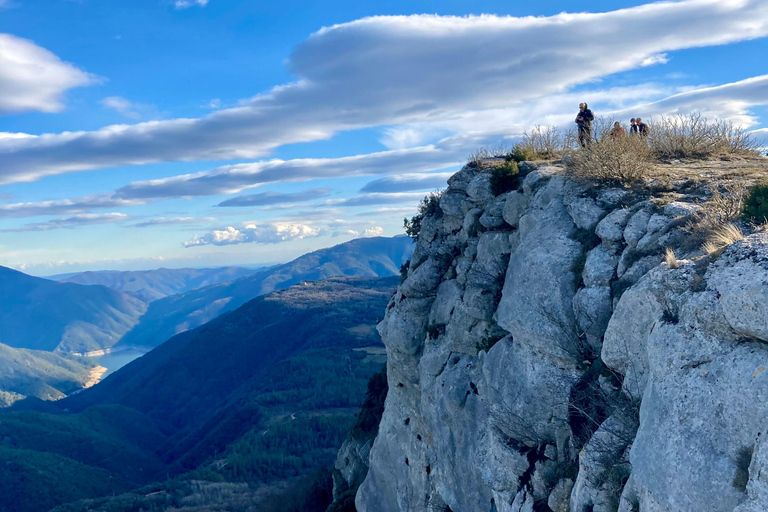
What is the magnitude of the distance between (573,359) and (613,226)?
4863 mm

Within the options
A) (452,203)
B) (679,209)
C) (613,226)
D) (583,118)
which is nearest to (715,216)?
Result: (679,209)

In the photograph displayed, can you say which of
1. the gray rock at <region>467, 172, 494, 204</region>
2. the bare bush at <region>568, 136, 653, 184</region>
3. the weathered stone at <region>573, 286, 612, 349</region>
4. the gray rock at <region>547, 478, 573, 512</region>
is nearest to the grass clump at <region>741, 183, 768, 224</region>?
the weathered stone at <region>573, 286, 612, 349</region>

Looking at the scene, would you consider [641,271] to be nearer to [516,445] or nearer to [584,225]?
[584,225]

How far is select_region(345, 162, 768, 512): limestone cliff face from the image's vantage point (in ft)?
32.6

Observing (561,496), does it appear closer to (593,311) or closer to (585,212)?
(593,311)

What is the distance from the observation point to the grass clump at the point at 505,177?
27281 mm

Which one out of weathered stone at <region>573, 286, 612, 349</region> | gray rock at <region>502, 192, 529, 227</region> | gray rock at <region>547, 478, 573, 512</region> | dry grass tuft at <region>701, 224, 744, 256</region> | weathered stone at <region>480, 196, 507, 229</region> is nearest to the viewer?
dry grass tuft at <region>701, 224, 744, 256</region>

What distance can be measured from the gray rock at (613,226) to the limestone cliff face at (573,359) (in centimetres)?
5

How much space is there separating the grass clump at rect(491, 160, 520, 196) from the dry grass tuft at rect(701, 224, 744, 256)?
14.1 m

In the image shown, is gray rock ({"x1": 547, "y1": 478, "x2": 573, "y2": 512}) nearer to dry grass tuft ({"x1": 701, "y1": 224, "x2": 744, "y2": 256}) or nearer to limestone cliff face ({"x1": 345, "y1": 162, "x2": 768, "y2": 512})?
limestone cliff face ({"x1": 345, "y1": 162, "x2": 768, "y2": 512})

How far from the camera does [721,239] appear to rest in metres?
12.6

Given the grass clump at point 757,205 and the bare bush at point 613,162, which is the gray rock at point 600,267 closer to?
the grass clump at point 757,205

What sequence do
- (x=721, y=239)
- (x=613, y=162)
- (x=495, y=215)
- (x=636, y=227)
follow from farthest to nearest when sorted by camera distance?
(x=495, y=215), (x=613, y=162), (x=636, y=227), (x=721, y=239)

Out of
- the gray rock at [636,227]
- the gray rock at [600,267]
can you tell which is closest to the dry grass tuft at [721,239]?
the gray rock at [636,227]
